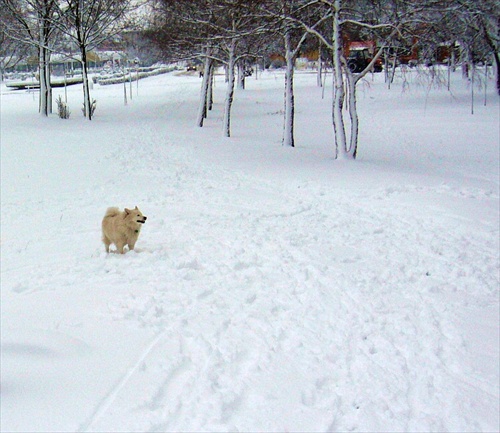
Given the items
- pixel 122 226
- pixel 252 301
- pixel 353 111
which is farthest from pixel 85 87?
pixel 252 301

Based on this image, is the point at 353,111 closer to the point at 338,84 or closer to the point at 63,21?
the point at 338,84

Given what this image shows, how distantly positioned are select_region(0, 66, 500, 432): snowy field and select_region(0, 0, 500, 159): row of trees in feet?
12.0

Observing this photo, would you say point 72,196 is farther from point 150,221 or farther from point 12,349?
point 12,349

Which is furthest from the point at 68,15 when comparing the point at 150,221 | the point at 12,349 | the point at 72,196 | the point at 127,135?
the point at 12,349

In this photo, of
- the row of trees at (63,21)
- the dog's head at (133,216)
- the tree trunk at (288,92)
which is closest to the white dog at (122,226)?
the dog's head at (133,216)

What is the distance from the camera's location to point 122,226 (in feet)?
24.2

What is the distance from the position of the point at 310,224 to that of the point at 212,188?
4.01 metres

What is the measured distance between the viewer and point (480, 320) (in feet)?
20.0

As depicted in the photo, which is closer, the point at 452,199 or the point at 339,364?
the point at 339,364

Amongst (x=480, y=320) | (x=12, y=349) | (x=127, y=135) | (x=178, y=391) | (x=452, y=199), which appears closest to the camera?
(x=178, y=391)

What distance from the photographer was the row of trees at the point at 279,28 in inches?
573

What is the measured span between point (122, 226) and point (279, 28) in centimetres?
1068

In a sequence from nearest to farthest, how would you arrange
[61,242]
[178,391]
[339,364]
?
[178,391] → [339,364] → [61,242]

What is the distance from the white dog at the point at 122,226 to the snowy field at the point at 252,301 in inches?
8.7
